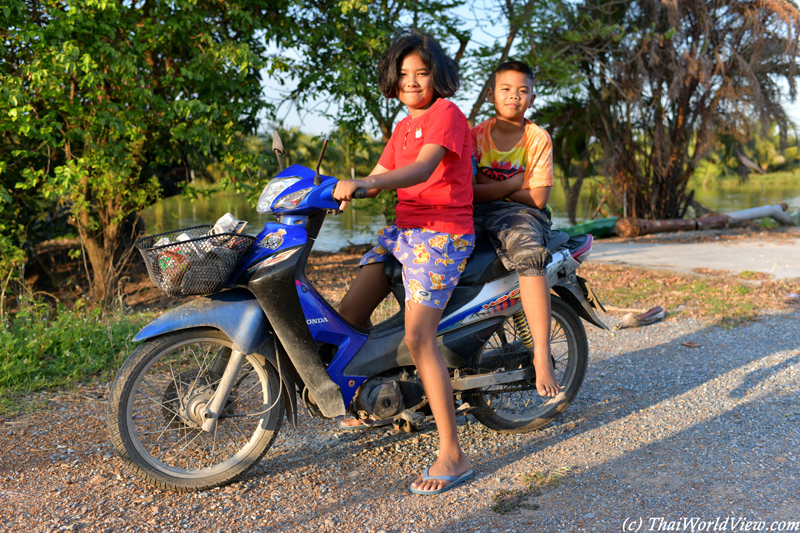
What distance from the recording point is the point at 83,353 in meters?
4.16

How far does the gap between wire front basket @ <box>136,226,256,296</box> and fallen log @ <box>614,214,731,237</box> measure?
1071cm

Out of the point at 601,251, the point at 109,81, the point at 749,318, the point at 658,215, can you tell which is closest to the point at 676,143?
the point at 658,215

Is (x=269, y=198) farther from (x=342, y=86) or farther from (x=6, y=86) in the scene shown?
(x=342, y=86)

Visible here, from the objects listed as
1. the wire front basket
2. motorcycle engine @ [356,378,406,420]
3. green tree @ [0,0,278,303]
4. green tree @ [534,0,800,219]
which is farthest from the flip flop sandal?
green tree @ [534,0,800,219]

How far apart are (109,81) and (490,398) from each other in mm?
5447

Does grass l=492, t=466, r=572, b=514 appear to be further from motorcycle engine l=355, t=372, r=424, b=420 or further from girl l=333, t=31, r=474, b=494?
motorcycle engine l=355, t=372, r=424, b=420

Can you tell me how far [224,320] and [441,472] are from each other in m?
1.12

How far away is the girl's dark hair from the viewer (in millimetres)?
2697

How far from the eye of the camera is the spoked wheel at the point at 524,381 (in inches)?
126

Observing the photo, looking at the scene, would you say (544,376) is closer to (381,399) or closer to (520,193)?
(381,399)

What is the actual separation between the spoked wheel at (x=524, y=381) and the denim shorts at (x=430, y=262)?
58 centimetres

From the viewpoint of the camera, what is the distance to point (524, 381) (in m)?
3.20

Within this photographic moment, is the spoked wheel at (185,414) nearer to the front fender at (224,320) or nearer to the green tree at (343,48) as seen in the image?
the front fender at (224,320)

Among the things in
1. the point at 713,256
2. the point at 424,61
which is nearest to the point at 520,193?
the point at 424,61
